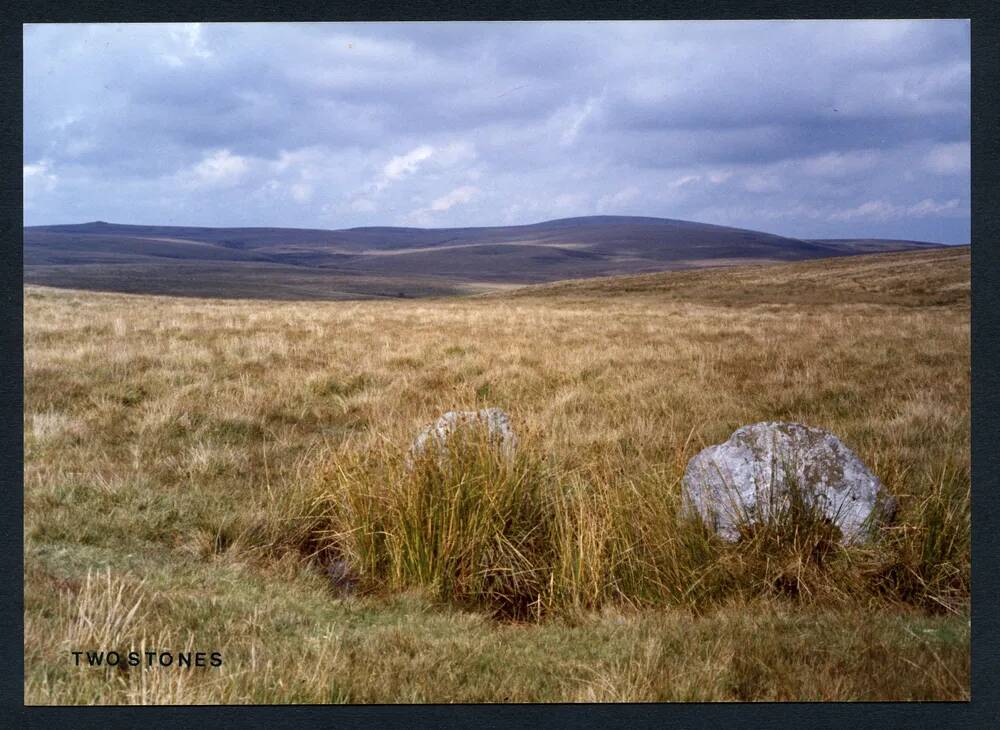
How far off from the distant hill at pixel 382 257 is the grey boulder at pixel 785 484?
130 ft

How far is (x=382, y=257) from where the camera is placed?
12938 centimetres

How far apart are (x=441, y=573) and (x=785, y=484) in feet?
6.30

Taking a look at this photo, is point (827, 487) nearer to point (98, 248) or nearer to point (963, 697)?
point (963, 697)

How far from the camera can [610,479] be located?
194 inches

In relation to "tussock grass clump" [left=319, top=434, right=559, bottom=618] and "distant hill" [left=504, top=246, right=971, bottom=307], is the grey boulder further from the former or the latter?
"distant hill" [left=504, top=246, right=971, bottom=307]

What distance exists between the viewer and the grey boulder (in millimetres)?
3879

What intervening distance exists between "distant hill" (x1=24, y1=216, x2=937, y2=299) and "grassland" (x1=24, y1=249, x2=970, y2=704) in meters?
37.5

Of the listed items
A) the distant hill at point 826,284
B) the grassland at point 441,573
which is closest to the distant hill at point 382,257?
the distant hill at point 826,284

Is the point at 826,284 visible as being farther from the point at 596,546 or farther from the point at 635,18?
the point at 596,546

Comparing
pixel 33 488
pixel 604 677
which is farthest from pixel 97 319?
pixel 604 677

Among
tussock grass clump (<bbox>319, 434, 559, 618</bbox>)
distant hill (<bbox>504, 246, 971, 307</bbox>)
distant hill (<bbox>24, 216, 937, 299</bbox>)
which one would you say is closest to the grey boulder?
tussock grass clump (<bbox>319, 434, 559, 618</bbox>)

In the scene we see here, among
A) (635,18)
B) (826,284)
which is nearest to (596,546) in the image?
(635,18)
